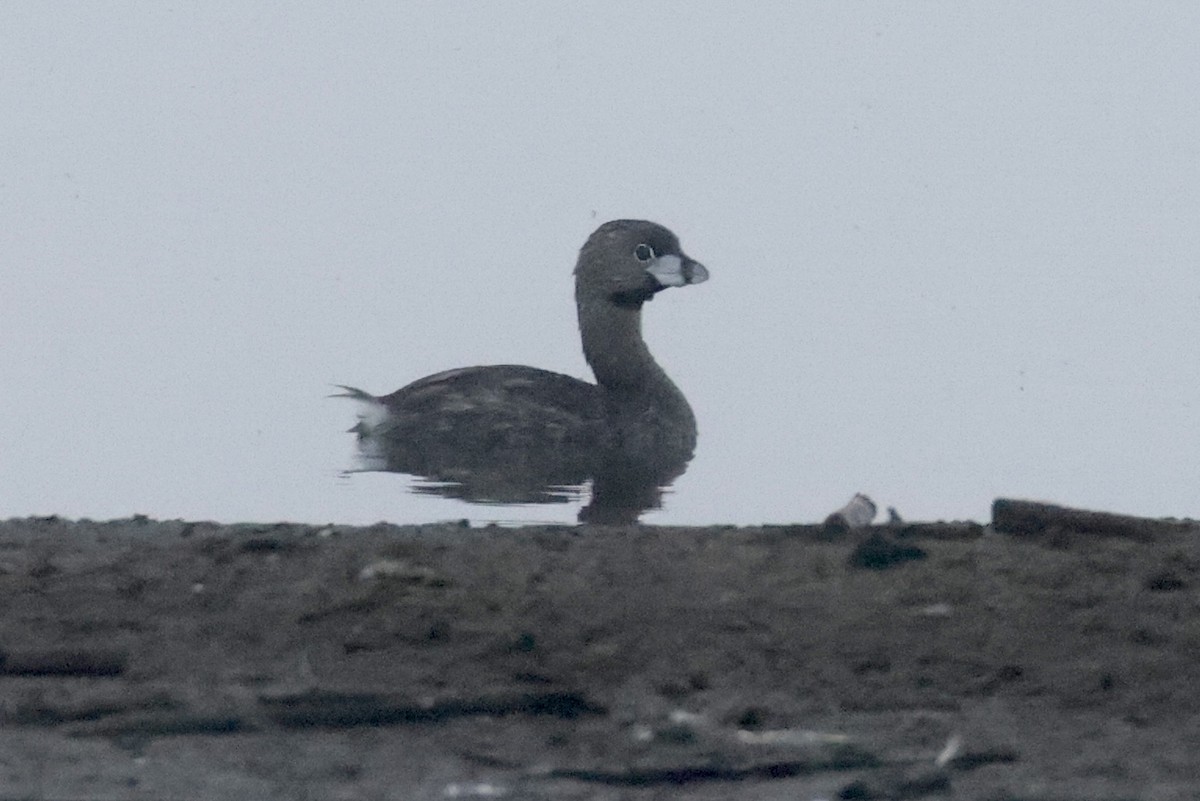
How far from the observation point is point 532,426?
47.4 feet

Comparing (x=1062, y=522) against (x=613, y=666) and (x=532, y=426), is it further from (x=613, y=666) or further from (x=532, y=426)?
(x=532, y=426)

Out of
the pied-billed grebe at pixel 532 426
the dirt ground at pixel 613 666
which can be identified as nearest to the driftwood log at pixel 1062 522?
the dirt ground at pixel 613 666

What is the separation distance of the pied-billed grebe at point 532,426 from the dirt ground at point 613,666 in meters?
6.41

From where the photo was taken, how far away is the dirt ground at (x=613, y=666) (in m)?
4.65

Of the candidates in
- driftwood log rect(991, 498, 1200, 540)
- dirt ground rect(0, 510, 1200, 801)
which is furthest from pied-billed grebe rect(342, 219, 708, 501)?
dirt ground rect(0, 510, 1200, 801)

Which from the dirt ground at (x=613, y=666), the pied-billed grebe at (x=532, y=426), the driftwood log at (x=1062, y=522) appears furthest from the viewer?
the pied-billed grebe at (x=532, y=426)

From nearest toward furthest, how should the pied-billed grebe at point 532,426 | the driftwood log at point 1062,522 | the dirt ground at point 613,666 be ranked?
the dirt ground at point 613,666 < the driftwood log at point 1062,522 < the pied-billed grebe at point 532,426

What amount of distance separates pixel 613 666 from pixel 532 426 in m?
9.17

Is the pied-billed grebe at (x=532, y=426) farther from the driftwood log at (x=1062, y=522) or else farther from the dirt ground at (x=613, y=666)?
the dirt ground at (x=613, y=666)

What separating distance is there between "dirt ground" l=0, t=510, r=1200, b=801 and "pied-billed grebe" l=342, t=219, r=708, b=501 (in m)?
6.41

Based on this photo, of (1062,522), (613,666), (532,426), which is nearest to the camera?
(613,666)

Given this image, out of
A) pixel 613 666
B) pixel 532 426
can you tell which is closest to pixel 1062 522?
pixel 613 666

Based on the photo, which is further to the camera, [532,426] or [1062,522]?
[532,426]

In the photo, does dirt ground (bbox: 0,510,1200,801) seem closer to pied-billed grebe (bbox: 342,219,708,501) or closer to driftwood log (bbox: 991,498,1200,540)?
driftwood log (bbox: 991,498,1200,540)
